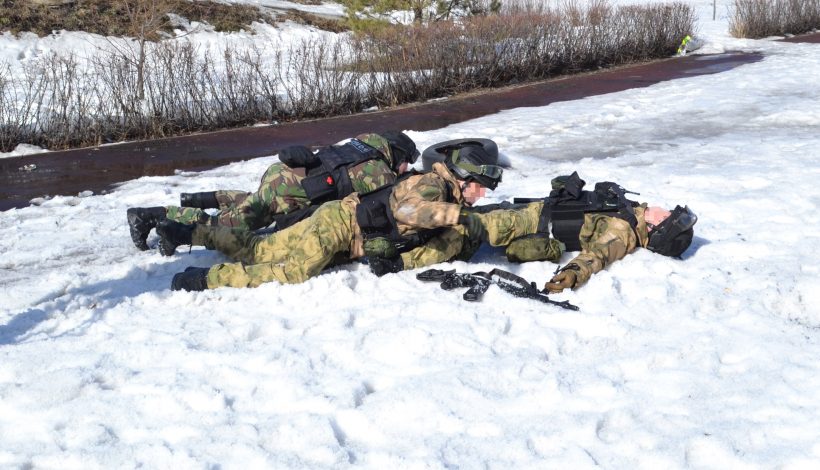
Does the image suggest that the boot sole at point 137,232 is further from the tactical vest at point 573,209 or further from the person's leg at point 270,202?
the tactical vest at point 573,209

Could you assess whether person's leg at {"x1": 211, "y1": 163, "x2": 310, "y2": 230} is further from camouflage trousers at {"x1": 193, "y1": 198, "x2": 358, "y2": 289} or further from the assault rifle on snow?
the assault rifle on snow

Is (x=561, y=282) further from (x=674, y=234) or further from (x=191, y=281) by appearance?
(x=191, y=281)

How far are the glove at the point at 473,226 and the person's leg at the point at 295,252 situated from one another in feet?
2.52

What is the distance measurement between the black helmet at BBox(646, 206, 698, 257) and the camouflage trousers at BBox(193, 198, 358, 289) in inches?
81.1

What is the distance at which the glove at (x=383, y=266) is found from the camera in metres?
5.09

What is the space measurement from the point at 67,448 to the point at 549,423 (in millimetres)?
2002

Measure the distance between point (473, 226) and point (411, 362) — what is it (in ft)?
5.23

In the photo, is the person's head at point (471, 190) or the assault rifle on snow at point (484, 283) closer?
the assault rifle on snow at point (484, 283)

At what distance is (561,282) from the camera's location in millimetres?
4809

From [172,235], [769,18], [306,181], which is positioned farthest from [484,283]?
[769,18]

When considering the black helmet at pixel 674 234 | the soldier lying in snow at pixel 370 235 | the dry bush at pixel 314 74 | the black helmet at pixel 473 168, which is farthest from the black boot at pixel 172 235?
the dry bush at pixel 314 74

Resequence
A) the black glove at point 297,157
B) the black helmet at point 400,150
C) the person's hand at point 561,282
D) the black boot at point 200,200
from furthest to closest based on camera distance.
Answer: the black boot at point 200,200, the black helmet at point 400,150, the black glove at point 297,157, the person's hand at point 561,282

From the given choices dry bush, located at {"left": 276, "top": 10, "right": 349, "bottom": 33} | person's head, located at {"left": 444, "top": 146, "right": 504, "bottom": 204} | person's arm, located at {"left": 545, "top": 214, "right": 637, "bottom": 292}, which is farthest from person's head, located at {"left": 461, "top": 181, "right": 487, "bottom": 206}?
dry bush, located at {"left": 276, "top": 10, "right": 349, "bottom": 33}

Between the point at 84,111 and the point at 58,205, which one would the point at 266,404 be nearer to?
the point at 58,205
